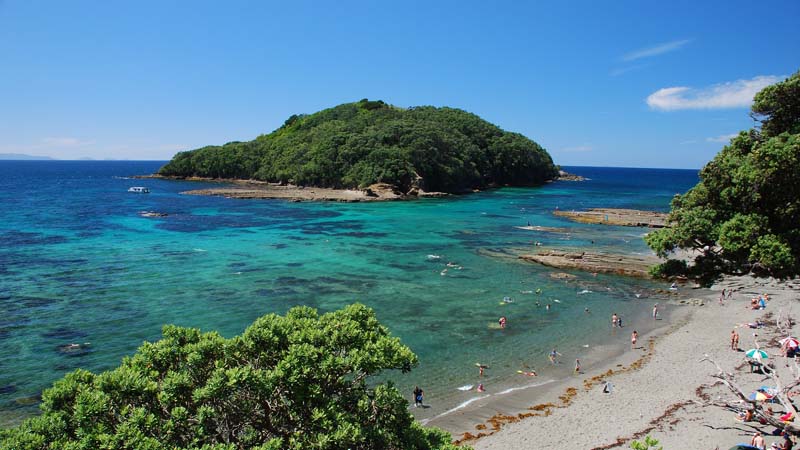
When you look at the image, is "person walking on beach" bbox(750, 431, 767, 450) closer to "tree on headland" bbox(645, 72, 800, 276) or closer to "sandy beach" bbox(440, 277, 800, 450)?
"sandy beach" bbox(440, 277, 800, 450)

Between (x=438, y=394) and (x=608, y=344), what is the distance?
42.4 ft

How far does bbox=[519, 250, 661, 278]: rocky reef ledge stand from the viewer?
1784 inches

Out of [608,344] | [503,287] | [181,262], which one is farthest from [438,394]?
[181,262]

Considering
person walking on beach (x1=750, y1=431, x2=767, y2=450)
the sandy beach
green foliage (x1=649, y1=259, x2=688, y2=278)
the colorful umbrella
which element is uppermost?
green foliage (x1=649, y1=259, x2=688, y2=278)

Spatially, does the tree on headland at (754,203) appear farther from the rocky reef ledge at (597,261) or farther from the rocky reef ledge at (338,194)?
the rocky reef ledge at (338,194)

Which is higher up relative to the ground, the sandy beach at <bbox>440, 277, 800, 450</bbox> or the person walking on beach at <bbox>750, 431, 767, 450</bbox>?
the person walking on beach at <bbox>750, 431, 767, 450</bbox>

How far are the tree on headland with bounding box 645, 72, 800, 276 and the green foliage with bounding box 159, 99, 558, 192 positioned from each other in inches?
3877

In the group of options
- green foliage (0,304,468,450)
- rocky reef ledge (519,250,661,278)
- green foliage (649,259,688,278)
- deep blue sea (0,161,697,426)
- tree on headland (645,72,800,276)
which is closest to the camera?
green foliage (0,304,468,450)

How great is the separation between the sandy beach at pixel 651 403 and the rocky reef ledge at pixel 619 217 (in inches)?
1764

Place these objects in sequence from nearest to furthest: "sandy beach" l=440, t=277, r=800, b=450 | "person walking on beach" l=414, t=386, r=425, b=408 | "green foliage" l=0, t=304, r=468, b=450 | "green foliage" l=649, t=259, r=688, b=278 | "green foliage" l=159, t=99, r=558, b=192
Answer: "green foliage" l=0, t=304, r=468, b=450 < "green foliage" l=649, t=259, r=688, b=278 < "sandy beach" l=440, t=277, r=800, b=450 < "person walking on beach" l=414, t=386, r=425, b=408 < "green foliage" l=159, t=99, r=558, b=192

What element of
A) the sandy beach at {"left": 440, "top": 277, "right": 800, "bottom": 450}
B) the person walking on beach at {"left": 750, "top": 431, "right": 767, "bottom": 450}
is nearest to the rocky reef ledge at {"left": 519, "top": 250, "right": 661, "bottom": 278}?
the sandy beach at {"left": 440, "top": 277, "right": 800, "bottom": 450}

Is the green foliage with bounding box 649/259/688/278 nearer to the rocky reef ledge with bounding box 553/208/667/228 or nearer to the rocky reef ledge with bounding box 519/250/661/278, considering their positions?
the rocky reef ledge with bounding box 519/250/661/278

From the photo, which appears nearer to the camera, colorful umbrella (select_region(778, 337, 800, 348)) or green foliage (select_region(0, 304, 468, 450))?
green foliage (select_region(0, 304, 468, 450))

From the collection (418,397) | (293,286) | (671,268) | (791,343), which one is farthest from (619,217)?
(671,268)
